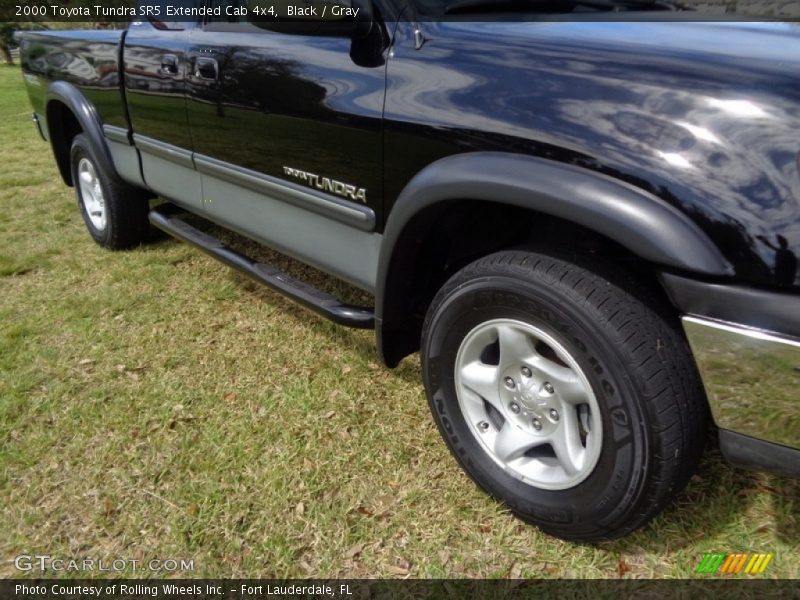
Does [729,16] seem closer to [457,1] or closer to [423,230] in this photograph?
[457,1]

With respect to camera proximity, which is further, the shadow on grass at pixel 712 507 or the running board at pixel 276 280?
the running board at pixel 276 280

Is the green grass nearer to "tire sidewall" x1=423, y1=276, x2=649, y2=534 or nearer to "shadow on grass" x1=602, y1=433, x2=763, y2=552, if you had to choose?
"shadow on grass" x1=602, y1=433, x2=763, y2=552

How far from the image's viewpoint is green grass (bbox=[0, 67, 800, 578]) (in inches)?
74.4

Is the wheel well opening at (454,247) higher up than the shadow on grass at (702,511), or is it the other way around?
the wheel well opening at (454,247)

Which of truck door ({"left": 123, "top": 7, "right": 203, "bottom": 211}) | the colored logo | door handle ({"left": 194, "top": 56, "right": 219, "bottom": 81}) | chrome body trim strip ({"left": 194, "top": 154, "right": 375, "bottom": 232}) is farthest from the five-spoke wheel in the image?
truck door ({"left": 123, "top": 7, "right": 203, "bottom": 211})

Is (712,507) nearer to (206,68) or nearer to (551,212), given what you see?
(551,212)

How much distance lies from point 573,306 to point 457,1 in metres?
1.09

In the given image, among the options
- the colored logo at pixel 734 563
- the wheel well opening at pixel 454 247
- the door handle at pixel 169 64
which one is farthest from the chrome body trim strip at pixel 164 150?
the colored logo at pixel 734 563

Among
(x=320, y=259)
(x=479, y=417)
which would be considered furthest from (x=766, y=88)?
(x=320, y=259)

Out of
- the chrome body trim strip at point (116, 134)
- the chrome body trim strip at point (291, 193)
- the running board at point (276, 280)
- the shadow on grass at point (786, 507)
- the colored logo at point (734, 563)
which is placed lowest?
the colored logo at point (734, 563)

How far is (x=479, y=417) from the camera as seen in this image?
1.98 metres

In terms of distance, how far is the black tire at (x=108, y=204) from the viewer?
3873 mm

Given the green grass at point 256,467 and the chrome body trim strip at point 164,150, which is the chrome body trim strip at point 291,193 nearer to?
the chrome body trim strip at point 164,150

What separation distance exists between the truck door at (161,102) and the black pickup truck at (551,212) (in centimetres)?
23
